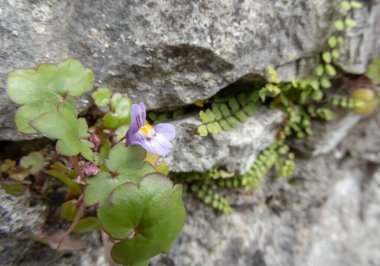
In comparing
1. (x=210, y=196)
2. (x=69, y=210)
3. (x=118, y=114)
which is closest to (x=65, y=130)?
(x=118, y=114)

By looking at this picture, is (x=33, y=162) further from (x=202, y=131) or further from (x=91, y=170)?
(x=202, y=131)

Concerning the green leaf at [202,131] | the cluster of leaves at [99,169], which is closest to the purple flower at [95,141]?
the cluster of leaves at [99,169]

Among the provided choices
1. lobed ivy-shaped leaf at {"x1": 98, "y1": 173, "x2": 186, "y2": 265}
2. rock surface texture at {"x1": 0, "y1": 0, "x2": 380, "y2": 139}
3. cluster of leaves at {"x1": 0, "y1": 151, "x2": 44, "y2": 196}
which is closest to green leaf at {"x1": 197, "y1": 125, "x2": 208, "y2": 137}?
rock surface texture at {"x1": 0, "y1": 0, "x2": 380, "y2": 139}

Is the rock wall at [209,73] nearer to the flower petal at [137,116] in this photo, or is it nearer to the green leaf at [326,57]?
the green leaf at [326,57]

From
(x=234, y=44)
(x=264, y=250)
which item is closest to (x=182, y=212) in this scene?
(x=234, y=44)

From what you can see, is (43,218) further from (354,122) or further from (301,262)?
(354,122)
